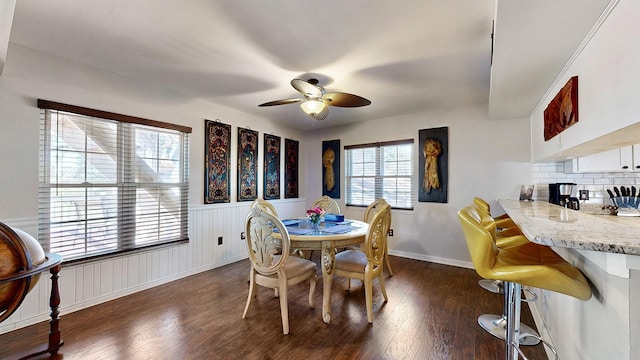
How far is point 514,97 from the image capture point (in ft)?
8.82

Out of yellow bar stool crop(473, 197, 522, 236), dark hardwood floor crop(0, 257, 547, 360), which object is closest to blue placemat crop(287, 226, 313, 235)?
dark hardwood floor crop(0, 257, 547, 360)

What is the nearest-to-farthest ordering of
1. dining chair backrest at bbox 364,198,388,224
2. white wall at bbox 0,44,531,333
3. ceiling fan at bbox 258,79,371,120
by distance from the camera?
white wall at bbox 0,44,531,333, ceiling fan at bbox 258,79,371,120, dining chair backrest at bbox 364,198,388,224

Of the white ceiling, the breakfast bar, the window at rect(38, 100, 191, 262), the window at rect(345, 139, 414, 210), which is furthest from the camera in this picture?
the window at rect(345, 139, 414, 210)

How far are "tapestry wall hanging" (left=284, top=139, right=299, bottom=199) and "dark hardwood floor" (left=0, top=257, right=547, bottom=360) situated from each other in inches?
91.0

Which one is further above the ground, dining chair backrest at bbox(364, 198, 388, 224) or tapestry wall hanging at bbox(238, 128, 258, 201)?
tapestry wall hanging at bbox(238, 128, 258, 201)

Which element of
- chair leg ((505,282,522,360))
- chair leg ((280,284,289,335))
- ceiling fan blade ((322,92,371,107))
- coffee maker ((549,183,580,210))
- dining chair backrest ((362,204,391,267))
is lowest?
chair leg ((280,284,289,335))

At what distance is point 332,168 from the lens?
5.06 m

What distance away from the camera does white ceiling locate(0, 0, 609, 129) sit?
164 centimetres

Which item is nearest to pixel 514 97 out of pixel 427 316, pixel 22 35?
pixel 427 316

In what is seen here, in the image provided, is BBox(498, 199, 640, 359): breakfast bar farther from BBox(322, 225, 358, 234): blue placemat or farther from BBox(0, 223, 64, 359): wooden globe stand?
BBox(0, 223, 64, 359): wooden globe stand

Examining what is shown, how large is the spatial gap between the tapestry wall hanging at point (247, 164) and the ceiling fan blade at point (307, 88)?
1942 mm

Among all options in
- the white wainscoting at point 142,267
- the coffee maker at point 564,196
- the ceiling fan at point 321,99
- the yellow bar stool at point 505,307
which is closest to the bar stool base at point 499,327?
the yellow bar stool at point 505,307

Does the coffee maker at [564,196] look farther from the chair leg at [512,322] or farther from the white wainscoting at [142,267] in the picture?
the white wainscoting at [142,267]

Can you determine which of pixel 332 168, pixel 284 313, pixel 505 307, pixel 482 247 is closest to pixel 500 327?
pixel 505 307
